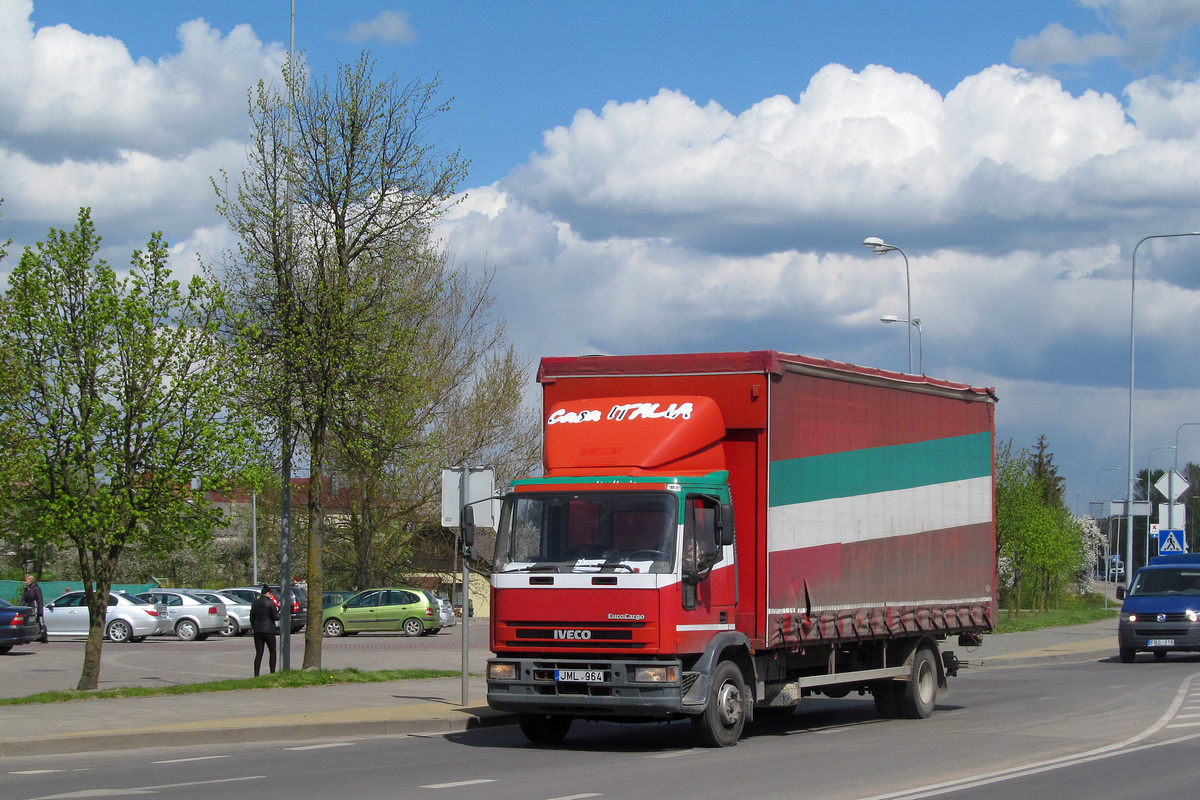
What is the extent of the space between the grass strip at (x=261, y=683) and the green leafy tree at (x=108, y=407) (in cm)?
86

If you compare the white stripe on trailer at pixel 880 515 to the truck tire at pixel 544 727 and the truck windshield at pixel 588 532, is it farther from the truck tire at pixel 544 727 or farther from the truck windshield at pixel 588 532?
the truck tire at pixel 544 727

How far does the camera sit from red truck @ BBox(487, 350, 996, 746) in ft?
40.0

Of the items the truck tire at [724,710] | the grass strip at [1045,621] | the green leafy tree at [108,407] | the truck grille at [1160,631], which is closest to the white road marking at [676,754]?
the truck tire at [724,710]

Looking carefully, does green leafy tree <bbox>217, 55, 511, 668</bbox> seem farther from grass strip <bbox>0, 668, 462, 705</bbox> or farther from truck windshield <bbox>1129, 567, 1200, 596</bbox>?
truck windshield <bbox>1129, 567, 1200, 596</bbox>

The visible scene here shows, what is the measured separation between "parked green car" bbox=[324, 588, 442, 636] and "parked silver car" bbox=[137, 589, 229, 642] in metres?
3.43

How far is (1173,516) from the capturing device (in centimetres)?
3884

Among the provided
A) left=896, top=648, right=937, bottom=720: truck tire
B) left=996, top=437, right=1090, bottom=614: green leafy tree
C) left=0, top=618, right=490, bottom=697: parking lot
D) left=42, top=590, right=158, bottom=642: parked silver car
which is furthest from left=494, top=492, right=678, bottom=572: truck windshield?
left=996, top=437, right=1090, bottom=614: green leafy tree

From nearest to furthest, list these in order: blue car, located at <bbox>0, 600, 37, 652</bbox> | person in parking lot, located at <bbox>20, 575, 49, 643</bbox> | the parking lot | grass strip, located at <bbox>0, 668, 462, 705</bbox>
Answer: grass strip, located at <bbox>0, 668, 462, 705</bbox>, the parking lot, blue car, located at <bbox>0, 600, 37, 652</bbox>, person in parking lot, located at <bbox>20, 575, 49, 643</bbox>

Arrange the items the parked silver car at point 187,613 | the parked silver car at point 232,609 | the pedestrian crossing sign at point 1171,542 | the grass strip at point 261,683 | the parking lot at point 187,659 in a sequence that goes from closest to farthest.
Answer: the grass strip at point 261,683
the parking lot at point 187,659
the pedestrian crossing sign at point 1171,542
the parked silver car at point 187,613
the parked silver car at point 232,609

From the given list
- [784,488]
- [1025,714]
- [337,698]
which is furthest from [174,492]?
[1025,714]

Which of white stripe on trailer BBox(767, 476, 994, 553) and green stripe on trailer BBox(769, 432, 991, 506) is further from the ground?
green stripe on trailer BBox(769, 432, 991, 506)

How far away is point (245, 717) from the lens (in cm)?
1522

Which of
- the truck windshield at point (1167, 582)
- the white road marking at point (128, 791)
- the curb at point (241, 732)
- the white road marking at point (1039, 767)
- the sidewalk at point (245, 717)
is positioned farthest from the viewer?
the truck windshield at point (1167, 582)

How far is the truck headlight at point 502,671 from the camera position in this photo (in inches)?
494
